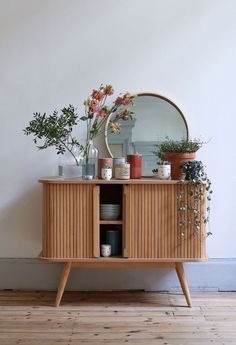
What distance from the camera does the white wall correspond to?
9.25 feet

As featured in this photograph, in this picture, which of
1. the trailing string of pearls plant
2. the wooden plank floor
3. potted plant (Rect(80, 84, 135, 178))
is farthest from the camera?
potted plant (Rect(80, 84, 135, 178))

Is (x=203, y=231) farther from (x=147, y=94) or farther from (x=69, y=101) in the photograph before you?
(x=69, y=101)

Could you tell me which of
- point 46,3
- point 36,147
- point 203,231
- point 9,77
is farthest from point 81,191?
point 46,3

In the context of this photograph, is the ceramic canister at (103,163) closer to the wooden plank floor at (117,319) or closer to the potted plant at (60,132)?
the potted plant at (60,132)

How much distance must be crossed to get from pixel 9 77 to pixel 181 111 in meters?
1.18

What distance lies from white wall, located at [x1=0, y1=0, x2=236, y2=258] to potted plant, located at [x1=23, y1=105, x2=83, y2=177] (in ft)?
0.55

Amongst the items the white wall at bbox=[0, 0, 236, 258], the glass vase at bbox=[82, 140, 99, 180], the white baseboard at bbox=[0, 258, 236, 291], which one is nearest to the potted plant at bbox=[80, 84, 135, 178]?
the glass vase at bbox=[82, 140, 99, 180]

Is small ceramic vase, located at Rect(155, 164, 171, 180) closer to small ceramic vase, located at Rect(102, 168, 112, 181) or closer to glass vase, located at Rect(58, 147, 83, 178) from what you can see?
small ceramic vase, located at Rect(102, 168, 112, 181)

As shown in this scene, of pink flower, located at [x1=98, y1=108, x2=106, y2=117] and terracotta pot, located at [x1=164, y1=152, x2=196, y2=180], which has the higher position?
pink flower, located at [x1=98, y1=108, x2=106, y2=117]

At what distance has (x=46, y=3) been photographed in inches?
111

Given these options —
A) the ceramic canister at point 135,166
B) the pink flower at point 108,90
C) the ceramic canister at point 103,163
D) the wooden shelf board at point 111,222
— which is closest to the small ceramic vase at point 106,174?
the ceramic canister at point 103,163

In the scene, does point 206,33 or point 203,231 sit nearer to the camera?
point 203,231

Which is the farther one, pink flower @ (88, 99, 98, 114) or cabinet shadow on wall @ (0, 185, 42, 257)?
cabinet shadow on wall @ (0, 185, 42, 257)

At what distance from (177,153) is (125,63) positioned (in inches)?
29.1
